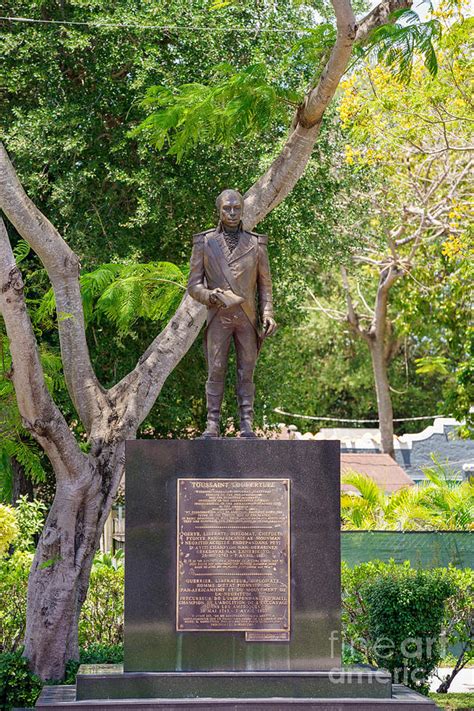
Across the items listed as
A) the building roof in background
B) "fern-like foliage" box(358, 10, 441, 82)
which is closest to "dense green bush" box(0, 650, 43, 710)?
"fern-like foliage" box(358, 10, 441, 82)

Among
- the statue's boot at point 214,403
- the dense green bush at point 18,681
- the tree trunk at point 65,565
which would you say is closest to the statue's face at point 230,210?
the statue's boot at point 214,403

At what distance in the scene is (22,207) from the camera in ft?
35.3

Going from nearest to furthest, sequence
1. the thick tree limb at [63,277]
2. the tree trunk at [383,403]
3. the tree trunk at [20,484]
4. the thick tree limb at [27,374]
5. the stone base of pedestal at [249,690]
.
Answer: the stone base of pedestal at [249,690], the thick tree limb at [27,374], the thick tree limb at [63,277], the tree trunk at [20,484], the tree trunk at [383,403]

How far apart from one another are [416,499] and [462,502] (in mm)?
720

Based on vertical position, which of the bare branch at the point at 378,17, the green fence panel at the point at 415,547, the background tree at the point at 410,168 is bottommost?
the green fence panel at the point at 415,547

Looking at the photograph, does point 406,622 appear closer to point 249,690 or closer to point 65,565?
point 249,690

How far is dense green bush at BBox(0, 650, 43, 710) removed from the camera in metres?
10.3

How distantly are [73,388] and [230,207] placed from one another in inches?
118

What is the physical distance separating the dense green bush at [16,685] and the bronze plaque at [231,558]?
2.38 m

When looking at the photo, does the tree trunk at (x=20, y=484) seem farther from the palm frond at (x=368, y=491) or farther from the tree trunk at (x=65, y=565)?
the tree trunk at (x=65, y=565)

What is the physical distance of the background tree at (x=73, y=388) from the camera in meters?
10.4

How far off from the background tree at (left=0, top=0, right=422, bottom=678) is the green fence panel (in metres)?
4.43

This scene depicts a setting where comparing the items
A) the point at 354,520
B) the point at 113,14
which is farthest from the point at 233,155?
the point at 354,520

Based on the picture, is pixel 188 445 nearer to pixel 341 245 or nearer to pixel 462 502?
pixel 462 502
